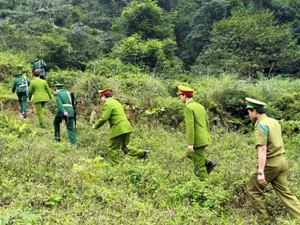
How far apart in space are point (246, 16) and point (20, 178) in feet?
78.2

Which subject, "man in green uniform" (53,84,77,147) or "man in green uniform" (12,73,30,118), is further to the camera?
"man in green uniform" (12,73,30,118)

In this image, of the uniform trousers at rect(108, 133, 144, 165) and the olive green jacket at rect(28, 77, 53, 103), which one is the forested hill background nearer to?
the olive green jacket at rect(28, 77, 53, 103)

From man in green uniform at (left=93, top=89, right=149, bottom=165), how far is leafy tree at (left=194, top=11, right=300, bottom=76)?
14.9m

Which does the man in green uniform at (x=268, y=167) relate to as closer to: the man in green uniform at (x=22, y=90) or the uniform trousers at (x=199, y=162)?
the uniform trousers at (x=199, y=162)

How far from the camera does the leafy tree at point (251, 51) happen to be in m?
21.7

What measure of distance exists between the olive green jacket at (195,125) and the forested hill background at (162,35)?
10512 millimetres

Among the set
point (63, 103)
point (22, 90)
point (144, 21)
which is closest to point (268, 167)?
point (63, 103)

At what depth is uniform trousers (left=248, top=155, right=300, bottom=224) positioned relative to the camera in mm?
4594

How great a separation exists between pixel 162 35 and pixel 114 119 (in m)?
20.0

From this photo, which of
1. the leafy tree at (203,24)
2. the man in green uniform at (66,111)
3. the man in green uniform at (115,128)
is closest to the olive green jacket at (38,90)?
the man in green uniform at (66,111)

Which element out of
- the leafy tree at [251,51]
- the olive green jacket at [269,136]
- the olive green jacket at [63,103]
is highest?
the olive green jacket at [269,136]

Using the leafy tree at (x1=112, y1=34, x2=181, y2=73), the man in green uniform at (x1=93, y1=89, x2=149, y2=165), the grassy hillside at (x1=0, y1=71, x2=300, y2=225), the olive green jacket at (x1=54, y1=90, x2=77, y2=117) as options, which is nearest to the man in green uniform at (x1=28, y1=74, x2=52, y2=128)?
the grassy hillside at (x1=0, y1=71, x2=300, y2=225)

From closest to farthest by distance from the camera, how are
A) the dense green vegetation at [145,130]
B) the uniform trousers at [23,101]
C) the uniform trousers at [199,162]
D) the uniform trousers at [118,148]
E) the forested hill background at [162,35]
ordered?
the dense green vegetation at [145,130]
the uniform trousers at [199,162]
the uniform trousers at [118,148]
the uniform trousers at [23,101]
the forested hill background at [162,35]

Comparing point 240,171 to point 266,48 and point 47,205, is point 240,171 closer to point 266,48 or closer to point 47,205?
point 47,205
